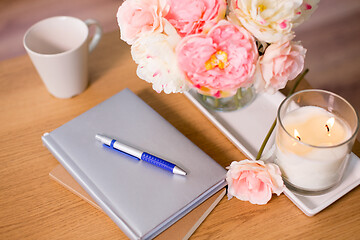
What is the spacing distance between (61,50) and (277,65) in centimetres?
48

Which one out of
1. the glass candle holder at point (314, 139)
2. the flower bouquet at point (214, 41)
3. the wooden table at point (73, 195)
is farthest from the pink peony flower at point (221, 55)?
the wooden table at point (73, 195)

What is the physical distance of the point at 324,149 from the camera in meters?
0.60

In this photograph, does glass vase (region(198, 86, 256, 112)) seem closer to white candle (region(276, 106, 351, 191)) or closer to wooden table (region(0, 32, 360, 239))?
wooden table (region(0, 32, 360, 239))

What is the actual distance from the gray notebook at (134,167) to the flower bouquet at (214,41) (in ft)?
0.47

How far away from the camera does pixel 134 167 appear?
2.33 feet

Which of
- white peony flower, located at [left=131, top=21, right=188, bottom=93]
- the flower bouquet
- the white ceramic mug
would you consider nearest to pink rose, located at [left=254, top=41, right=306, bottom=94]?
the flower bouquet

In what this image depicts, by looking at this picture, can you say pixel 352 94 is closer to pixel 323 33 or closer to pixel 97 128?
pixel 323 33

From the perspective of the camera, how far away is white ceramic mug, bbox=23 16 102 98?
2.66 feet

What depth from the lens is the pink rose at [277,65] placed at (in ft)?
1.95

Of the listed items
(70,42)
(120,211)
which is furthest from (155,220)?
(70,42)

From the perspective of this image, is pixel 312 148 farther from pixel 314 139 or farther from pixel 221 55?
pixel 221 55

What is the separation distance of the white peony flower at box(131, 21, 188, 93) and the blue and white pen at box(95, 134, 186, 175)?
0.13 meters

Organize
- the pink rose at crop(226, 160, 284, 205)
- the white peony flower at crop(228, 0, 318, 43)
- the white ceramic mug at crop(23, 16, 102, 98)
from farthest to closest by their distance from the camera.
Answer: the white ceramic mug at crop(23, 16, 102, 98) → the pink rose at crop(226, 160, 284, 205) → the white peony flower at crop(228, 0, 318, 43)

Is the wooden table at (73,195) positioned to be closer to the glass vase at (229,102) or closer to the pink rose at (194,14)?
the glass vase at (229,102)
